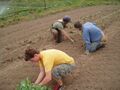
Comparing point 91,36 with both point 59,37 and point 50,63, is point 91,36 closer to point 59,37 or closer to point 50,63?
point 59,37

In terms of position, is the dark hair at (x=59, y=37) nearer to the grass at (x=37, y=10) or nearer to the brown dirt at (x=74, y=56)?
the brown dirt at (x=74, y=56)

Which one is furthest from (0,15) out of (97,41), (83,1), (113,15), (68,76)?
(68,76)

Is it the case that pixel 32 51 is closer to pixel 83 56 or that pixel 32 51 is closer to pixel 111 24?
pixel 83 56

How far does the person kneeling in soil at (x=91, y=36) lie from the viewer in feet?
33.9

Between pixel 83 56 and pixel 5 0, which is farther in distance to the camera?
pixel 5 0

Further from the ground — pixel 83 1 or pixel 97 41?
pixel 97 41

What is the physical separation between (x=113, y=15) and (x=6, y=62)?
680 centimetres

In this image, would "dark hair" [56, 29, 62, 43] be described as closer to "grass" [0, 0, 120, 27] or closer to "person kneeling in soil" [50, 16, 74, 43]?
"person kneeling in soil" [50, 16, 74, 43]

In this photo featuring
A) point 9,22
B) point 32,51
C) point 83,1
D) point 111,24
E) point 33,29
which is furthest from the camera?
point 83,1

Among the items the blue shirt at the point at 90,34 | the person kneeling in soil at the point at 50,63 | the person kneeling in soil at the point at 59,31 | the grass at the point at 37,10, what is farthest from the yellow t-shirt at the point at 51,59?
the grass at the point at 37,10

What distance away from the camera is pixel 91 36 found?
10.5 metres

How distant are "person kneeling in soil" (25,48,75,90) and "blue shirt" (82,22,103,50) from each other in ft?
7.81

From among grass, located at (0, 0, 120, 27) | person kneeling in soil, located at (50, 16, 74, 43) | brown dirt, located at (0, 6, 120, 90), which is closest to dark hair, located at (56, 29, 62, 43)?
person kneeling in soil, located at (50, 16, 74, 43)

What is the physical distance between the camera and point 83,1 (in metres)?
24.2
